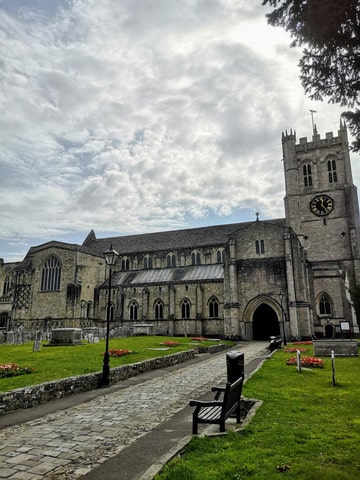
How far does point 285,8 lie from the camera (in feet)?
24.6

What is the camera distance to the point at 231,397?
6.91 metres

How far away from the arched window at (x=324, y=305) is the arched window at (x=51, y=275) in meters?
32.6

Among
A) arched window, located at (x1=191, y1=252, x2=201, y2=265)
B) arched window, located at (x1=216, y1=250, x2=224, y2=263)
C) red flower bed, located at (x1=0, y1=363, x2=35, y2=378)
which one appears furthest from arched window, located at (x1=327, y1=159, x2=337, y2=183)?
red flower bed, located at (x1=0, y1=363, x2=35, y2=378)

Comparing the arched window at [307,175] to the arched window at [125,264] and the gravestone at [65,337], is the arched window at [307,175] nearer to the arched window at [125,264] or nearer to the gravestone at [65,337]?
the arched window at [125,264]

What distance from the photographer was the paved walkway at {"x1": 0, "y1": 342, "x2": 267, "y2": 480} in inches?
216

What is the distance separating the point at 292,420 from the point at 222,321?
3344 cm

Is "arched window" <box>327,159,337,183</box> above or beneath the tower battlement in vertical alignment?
beneath

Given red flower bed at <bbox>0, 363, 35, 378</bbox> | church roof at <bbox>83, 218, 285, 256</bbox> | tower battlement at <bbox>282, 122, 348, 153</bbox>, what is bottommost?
red flower bed at <bbox>0, 363, 35, 378</bbox>

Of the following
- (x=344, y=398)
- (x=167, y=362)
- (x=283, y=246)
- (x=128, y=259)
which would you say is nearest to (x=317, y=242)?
(x=283, y=246)

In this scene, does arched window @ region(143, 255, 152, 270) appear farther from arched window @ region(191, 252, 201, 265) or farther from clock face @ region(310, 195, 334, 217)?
clock face @ region(310, 195, 334, 217)

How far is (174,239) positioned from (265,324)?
18.4 metres

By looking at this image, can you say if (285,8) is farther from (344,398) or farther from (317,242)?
(317,242)

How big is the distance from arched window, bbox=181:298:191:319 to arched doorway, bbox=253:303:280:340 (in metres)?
7.75

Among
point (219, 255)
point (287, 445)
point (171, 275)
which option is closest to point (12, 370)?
point (287, 445)
